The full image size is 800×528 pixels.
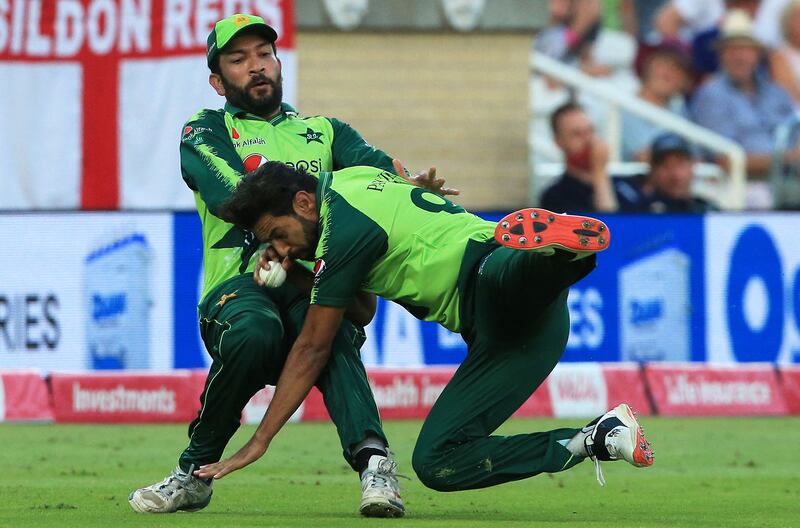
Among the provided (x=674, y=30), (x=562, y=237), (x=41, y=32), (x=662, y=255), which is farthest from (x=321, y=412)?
(x=674, y=30)

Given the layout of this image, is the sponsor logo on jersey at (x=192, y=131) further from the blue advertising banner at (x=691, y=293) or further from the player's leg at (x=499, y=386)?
the blue advertising banner at (x=691, y=293)

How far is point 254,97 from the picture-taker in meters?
7.70

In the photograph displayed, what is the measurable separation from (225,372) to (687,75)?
16407 mm

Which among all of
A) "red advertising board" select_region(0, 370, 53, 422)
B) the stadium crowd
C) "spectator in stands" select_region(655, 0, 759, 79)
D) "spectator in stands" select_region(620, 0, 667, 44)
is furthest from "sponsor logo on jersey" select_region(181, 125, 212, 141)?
"spectator in stands" select_region(620, 0, 667, 44)

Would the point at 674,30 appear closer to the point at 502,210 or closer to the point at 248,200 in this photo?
the point at 502,210

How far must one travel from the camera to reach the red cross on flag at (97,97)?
15.3m

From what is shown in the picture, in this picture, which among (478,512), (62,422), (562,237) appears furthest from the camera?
(62,422)

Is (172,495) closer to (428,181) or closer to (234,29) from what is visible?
(428,181)

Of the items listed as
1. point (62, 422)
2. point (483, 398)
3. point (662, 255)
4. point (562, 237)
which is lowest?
point (62, 422)

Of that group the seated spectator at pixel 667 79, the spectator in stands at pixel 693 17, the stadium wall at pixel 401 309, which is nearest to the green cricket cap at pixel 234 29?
the stadium wall at pixel 401 309

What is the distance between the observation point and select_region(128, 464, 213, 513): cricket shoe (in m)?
7.39

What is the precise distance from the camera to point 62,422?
1372 cm

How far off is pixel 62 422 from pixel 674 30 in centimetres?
1271

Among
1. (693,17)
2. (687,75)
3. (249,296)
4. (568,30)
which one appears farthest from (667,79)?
(249,296)
